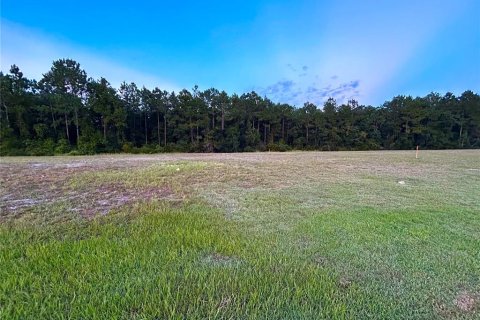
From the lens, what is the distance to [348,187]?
7715mm

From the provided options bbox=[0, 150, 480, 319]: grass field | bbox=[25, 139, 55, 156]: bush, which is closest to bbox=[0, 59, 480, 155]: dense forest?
bbox=[25, 139, 55, 156]: bush

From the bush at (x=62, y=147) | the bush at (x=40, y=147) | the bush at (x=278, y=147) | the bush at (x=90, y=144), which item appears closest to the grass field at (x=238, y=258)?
the bush at (x=90, y=144)

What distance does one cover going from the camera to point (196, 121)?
39.8m

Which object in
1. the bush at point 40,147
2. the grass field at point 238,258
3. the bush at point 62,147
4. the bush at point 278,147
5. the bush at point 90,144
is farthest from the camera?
the bush at point 278,147

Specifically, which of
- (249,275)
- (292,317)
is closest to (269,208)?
(249,275)

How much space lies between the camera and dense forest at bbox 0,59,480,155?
30.3 metres

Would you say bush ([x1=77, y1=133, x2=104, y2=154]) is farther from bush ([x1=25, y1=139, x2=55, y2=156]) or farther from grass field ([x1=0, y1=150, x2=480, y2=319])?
grass field ([x1=0, y1=150, x2=480, y2=319])

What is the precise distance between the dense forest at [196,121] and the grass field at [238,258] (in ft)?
95.2

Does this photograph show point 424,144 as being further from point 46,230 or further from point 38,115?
point 38,115

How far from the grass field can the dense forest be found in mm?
29004

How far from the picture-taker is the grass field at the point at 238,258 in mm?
2102

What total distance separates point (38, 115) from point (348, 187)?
123 feet

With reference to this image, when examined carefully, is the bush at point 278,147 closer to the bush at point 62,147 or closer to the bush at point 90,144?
the bush at point 90,144

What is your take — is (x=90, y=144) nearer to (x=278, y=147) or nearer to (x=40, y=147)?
(x=40, y=147)
